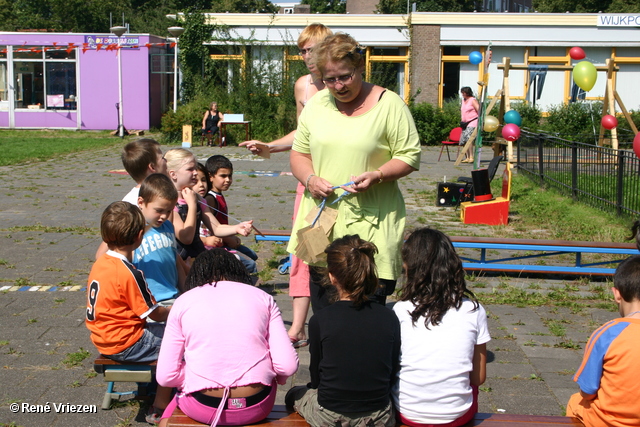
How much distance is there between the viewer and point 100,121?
2783 centimetres

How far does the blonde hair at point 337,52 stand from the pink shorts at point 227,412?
164cm

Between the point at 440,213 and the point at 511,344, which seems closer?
the point at 511,344

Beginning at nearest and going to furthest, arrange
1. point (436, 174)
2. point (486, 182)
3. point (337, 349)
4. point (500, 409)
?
1. point (337, 349)
2. point (500, 409)
3. point (486, 182)
4. point (436, 174)

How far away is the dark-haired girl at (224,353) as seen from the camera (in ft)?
9.37

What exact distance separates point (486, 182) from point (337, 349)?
25.9 ft

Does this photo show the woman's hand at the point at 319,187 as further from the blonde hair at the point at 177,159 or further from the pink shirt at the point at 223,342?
the blonde hair at the point at 177,159

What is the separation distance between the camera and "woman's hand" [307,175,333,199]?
3.55 m

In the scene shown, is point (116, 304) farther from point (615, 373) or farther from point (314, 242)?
point (615, 373)

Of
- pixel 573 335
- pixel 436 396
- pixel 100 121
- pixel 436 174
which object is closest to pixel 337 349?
pixel 436 396

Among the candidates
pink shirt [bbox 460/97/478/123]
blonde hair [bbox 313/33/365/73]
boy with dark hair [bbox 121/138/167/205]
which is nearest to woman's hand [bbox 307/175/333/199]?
blonde hair [bbox 313/33/365/73]

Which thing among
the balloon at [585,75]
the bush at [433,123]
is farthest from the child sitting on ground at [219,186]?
the bush at [433,123]

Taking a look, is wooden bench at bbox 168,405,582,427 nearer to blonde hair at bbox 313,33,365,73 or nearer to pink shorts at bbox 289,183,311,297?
pink shorts at bbox 289,183,311,297

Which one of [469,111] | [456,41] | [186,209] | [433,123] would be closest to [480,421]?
[186,209]

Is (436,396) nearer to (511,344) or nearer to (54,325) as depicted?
(511,344)
